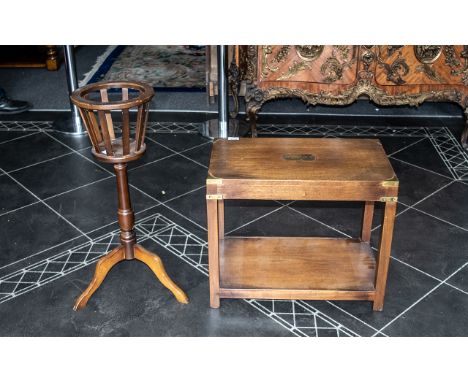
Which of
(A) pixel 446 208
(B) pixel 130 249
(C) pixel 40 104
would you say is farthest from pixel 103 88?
(C) pixel 40 104

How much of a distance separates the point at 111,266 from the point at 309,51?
1998 mm

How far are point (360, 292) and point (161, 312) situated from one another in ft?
2.65

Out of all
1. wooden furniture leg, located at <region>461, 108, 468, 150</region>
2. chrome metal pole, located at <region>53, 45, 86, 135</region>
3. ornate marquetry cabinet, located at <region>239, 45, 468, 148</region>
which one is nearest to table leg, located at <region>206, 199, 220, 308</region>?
ornate marquetry cabinet, located at <region>239, 45, 468, 148</region>

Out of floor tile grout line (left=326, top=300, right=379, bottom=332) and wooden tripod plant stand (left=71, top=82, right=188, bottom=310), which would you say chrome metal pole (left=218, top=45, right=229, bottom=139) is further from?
floor tile grout line (left=326, top=300, right=379, bottom=332)

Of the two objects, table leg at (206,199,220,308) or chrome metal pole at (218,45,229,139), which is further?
chrome metal pole at (218,45,229,139)

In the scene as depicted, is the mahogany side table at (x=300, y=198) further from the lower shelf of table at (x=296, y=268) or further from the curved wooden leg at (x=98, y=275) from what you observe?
the curved wooden leg at (x=98, y=275)

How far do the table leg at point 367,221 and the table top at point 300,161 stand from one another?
0.34 meters

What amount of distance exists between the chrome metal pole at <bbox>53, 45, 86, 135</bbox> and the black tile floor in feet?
0.31

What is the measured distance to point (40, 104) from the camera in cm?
467

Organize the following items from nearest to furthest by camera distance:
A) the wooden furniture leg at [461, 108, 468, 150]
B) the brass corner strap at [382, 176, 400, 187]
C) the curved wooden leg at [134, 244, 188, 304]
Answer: the brass corner strap at [382, 176, 400, 187] < the curved wooden leg at [134, 244, 188, 304] < the wooden furniture leg at [461, 108, 468, 150]

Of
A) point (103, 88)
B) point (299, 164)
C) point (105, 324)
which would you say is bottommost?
point (105, 324)

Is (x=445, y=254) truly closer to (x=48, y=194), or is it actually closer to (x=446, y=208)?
(x=446, y=208)

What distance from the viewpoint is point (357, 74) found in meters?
3.75

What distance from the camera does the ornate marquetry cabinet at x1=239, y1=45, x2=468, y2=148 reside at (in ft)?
11.9
